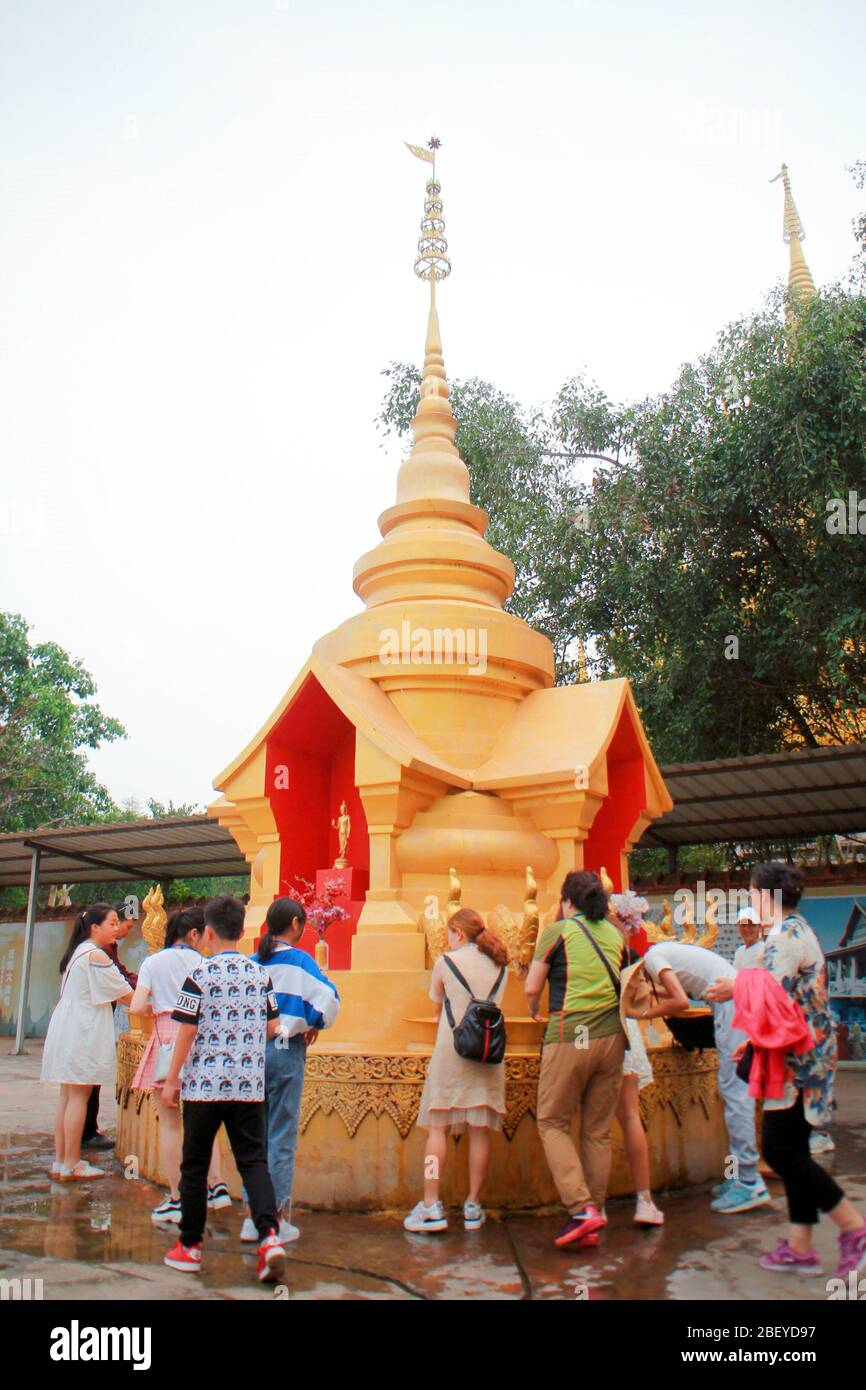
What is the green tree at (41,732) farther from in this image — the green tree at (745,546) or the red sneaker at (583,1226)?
the red sneaker at (583,1226)

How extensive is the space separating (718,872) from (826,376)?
6.24m

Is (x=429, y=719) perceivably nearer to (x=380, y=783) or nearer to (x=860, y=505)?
(x=380, y=783)

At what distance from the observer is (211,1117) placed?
13.9ft

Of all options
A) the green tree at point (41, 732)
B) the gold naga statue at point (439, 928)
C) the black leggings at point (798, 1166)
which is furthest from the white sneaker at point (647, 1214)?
the green tree at point (41, 732)

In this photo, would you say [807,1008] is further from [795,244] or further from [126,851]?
[795,244]

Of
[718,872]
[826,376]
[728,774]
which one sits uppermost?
[826,376]

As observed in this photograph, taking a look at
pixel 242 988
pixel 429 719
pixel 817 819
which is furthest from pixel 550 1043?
pixel 817 819

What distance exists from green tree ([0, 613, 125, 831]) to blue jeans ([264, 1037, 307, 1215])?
2068 centimetres

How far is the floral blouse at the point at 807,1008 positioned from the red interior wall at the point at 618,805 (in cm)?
345

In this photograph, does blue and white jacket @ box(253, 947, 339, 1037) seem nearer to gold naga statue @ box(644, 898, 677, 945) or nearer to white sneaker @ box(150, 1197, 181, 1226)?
white sneaker @ box(150, 1197, 181, 1226)

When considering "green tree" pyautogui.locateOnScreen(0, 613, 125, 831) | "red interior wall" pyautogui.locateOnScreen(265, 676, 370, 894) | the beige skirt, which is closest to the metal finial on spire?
"red interior wall" pyautogui.locateOnScreen(265, 676, 370, 894)

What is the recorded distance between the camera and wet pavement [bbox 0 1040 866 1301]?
4.01m

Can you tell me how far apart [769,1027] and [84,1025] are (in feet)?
13.4

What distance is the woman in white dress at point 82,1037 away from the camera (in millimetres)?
6215
